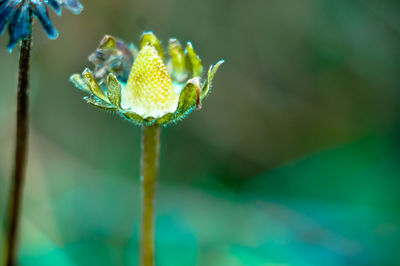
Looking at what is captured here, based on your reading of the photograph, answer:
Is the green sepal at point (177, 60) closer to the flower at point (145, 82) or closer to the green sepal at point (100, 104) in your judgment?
the flower at point (145, 82)

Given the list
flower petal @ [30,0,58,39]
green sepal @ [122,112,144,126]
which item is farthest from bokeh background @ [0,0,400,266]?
flower petal @ [30,0,58,39]

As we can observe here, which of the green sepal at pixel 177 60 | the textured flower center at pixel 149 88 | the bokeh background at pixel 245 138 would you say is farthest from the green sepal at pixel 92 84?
the bokeh background at pixel 245 138

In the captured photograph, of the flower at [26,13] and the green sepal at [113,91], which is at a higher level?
the flower at [26,13]

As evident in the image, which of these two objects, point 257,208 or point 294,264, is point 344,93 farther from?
point 294,264

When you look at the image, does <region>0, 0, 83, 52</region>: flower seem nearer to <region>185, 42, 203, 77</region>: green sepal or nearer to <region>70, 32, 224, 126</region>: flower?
<region>70, 32, 224, 126</region>: flower

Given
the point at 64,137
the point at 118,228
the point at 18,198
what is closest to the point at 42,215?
the point at 118,228
